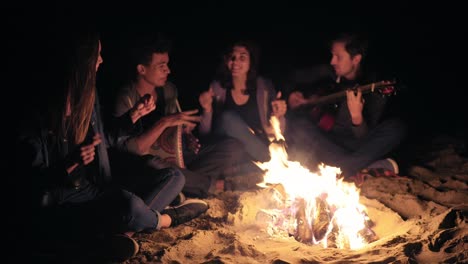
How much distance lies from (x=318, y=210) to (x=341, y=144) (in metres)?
1.98

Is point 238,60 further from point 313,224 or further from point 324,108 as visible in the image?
point 313,224

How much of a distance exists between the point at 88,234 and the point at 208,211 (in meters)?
1.36

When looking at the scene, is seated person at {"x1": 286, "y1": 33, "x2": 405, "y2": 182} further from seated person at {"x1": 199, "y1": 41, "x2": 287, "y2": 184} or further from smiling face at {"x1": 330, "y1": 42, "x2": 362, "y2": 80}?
seated person at {"x1": 199, "y1": 41, "x2": 287, "y2": 184}

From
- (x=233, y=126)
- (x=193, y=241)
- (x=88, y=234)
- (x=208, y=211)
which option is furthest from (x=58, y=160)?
(x=233, y=126)

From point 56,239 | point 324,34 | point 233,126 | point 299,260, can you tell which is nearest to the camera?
point 299,260

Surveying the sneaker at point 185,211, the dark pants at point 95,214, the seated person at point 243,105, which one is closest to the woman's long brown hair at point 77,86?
the dark pants at point 95,214

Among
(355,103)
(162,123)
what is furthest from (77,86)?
(355,103)

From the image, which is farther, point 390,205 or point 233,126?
point 233,126

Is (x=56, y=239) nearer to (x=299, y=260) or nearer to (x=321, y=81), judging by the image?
(x=299, y=260)

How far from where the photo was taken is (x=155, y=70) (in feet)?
17.1

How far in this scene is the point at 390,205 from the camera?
4.63 meters

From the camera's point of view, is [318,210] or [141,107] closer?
[318,210]

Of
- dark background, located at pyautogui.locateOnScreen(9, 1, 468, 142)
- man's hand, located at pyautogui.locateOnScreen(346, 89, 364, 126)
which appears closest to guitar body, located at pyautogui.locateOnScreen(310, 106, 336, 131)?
man's hand, located at pyautogui.locateOnScreen(346, 89, 364, 126)

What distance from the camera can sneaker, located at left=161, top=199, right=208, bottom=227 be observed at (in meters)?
4.34
